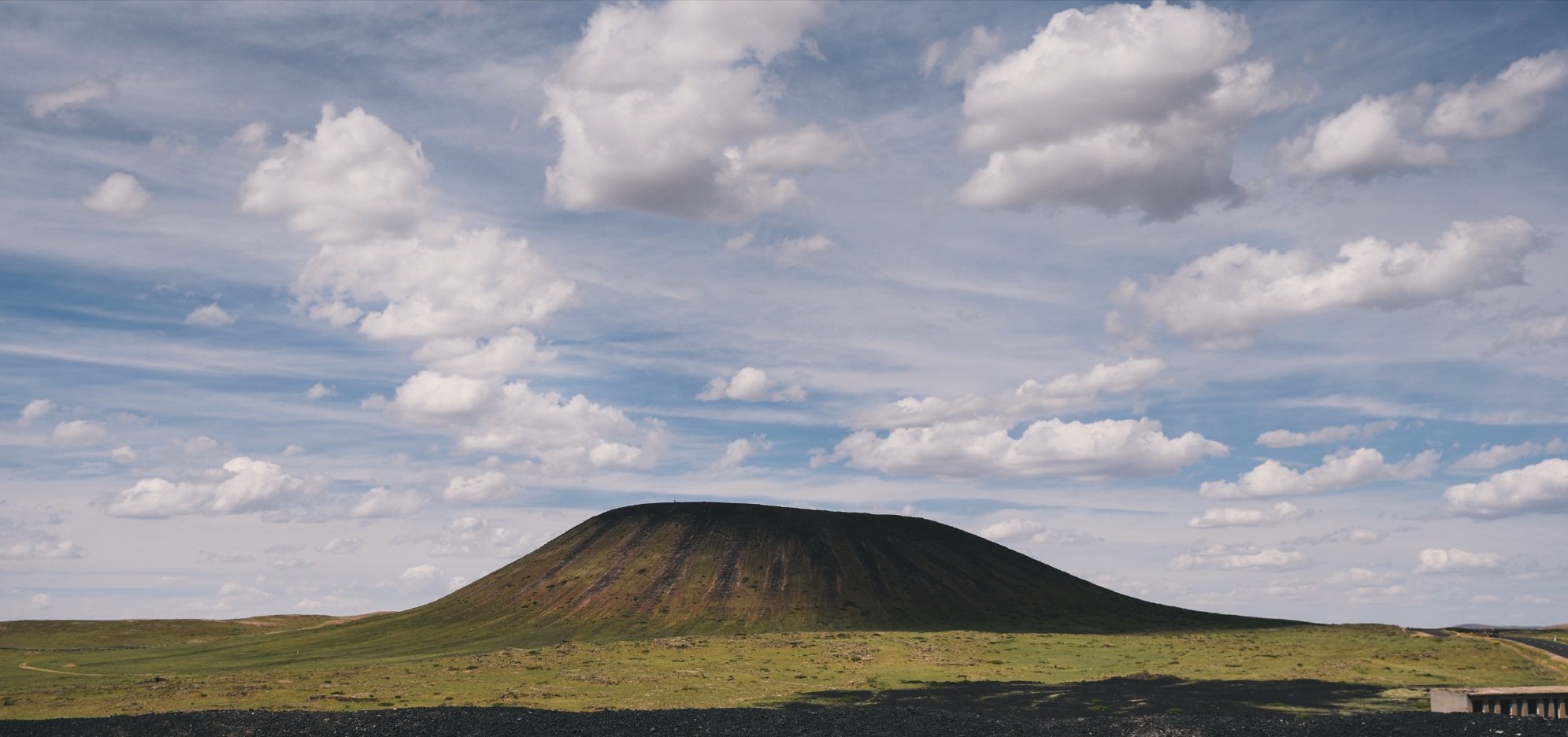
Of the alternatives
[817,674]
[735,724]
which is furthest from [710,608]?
[735,724]

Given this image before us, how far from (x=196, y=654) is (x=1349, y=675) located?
12818 cm

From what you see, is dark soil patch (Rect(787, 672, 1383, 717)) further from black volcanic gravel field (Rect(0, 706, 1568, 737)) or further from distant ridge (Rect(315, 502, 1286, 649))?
distant ridge (Rect(315, 502, 1286, 649))

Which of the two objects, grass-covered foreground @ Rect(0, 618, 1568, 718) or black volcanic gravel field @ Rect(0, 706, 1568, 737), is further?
A: grass-covered foreground @ Rect(0, 618, 1568, 718)

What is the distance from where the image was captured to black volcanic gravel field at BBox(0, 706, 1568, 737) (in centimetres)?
4331

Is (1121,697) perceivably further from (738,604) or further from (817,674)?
(738,604)

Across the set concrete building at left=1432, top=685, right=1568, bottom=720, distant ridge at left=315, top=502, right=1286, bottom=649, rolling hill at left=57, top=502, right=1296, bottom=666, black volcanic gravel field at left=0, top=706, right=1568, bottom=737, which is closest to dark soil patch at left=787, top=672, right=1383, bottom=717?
black volcanic gravel field at left=0, top=706, right=1568, bottom=737

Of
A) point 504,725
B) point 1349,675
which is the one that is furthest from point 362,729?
point 1349,675

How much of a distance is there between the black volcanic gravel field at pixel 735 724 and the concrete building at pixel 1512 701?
3.52 metres

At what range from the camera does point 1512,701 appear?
157ft

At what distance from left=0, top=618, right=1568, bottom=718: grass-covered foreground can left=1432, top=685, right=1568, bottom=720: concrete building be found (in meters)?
15.6

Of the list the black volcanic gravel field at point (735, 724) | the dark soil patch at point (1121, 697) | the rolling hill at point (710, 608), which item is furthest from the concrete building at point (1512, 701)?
the rolling hill at point (710, 608)

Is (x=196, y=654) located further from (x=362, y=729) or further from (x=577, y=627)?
(x=362, y=729)

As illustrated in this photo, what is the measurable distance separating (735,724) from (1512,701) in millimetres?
33660

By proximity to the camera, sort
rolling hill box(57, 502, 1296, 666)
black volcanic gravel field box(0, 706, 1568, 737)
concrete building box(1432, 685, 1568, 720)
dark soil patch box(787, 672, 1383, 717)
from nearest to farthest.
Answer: black volcanic gravel field box(0, 706, 1568, 737)
concrete building box(1432, 685, 1568, 720)
dark soil patch box(787, 672, 1383, 717)
rolling hill box(57, 502, 1296, 666)
